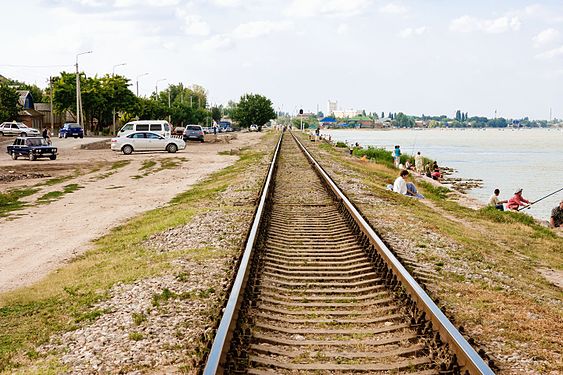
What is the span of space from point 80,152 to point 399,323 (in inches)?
1664

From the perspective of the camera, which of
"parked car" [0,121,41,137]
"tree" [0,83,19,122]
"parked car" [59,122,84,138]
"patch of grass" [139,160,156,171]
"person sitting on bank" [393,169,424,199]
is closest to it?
"person sitting on bank" [393,169,424,199]

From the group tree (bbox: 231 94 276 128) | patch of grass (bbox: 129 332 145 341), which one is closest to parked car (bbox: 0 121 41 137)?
patch of grass (bbox: 129 332 145 341)

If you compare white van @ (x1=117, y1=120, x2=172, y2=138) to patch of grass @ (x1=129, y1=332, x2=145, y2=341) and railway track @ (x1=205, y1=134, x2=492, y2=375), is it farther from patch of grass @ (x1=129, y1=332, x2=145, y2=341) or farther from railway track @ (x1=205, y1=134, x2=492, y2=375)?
patch of grass @ (x1=129, y1=332, x2=145, y2=341)

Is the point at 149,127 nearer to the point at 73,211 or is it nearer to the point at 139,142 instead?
the point at 139,142

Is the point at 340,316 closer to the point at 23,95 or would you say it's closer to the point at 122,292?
the point at 122,292

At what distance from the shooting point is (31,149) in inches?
1471

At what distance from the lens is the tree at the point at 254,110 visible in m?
152

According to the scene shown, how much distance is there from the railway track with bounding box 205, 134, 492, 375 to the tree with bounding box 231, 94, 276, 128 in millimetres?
141725

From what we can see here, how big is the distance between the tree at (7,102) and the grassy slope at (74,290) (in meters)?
69.8

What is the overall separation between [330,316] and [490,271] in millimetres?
3768

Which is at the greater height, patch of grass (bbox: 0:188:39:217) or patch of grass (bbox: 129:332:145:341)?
patch of grass (bbox: 129:332:145:341)

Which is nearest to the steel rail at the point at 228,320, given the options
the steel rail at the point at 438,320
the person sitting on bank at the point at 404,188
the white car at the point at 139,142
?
the steel rail at the point at 438,320

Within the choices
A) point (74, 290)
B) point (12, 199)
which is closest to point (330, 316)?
point (74, 290)

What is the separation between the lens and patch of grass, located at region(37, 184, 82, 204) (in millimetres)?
20112
